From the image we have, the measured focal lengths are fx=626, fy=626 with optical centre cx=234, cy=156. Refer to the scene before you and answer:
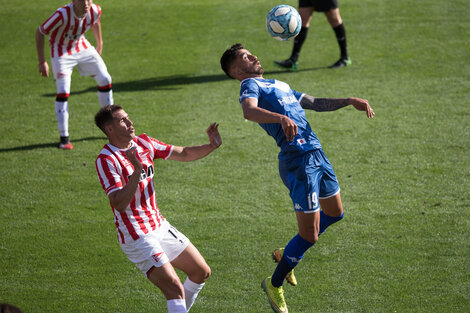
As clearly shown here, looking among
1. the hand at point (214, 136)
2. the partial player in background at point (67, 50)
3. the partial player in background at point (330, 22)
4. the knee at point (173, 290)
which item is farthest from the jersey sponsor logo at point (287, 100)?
the partial player in background at point (330, 22)

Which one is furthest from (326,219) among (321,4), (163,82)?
(321,4)

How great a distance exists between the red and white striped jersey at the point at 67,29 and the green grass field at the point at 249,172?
4.47ft

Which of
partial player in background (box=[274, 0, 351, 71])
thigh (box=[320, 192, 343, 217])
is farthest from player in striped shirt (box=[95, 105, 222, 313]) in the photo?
partial player in background (box=[274, 0, 351, 71])

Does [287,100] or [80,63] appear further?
[80,63]

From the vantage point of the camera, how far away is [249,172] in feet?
27.8

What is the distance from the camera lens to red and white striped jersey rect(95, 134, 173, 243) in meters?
4.90

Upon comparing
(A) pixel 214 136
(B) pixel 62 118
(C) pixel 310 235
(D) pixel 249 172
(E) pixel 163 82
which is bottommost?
(E) pixel 163 82

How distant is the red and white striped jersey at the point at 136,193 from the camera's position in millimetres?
4902

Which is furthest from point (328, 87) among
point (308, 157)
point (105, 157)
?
point (105, 157)

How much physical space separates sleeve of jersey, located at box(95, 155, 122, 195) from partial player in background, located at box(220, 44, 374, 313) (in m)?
1.20

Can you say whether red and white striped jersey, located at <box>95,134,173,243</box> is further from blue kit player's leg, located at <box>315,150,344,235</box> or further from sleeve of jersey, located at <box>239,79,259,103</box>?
blue kit player's leg, located at <box>315,150,344,235</box>

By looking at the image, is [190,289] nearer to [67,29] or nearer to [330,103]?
[330,103]

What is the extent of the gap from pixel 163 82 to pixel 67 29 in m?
2.97

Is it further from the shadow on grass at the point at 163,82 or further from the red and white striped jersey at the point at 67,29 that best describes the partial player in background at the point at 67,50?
the shadow on grass at the point at 163,82
